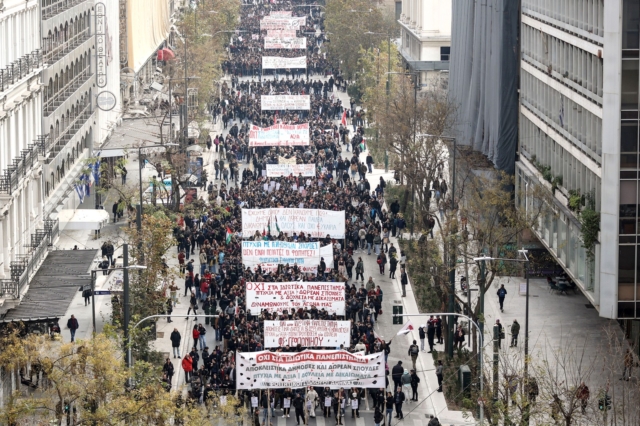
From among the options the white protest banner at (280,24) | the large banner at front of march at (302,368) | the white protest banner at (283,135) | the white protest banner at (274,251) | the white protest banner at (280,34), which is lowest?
the large banner at front of march at (302,368)

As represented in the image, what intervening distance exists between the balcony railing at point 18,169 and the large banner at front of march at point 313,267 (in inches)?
416

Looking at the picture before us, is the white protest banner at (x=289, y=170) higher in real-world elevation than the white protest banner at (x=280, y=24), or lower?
lower

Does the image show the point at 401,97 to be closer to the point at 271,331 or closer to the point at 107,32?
the point at 107,32

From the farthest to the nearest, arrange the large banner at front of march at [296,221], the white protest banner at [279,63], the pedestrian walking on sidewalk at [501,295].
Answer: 1. the white protest banner at [279,63]
2. the large banner at front of march at [296,221]
3. the pedestrian walking on sidewalk at [501,295]

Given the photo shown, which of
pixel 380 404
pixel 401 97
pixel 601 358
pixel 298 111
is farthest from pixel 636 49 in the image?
pixel 298 111

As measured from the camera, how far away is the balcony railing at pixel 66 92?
69250 millimetres

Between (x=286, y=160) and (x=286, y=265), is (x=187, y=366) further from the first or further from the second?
(x=286, y=160)

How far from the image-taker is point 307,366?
Result: 4841 centimetres

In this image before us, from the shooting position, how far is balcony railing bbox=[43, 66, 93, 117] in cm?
6925

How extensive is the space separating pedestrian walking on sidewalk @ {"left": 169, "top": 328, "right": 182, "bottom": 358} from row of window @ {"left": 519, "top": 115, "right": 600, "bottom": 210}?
16121mm

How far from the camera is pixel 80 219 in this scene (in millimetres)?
69812

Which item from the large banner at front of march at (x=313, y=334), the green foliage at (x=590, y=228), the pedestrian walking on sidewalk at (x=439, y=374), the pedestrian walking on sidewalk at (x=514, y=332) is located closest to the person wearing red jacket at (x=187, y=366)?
the large banner at front of march at (x=313, y=334)

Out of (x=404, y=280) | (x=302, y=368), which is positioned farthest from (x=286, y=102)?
(x=302, y=368)

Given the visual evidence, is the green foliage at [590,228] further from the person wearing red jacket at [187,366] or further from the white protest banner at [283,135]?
the white protest banner at [283,135]
